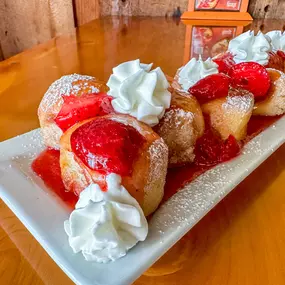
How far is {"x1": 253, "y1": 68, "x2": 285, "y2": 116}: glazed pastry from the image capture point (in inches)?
55.4

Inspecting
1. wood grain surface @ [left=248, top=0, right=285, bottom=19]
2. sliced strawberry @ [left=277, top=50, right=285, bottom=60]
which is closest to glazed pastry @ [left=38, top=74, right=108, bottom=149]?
sliced strawberry @ [left=277, top=50, right=285, bottom=60]

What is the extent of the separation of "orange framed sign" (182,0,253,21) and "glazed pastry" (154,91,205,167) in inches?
79.0

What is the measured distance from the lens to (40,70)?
2059 millimetres

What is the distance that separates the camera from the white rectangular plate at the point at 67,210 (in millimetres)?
766

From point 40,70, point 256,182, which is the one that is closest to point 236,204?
point 256,182

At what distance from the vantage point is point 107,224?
79 centimetres

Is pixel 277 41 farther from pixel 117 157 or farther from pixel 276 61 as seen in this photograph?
pixel 117 157

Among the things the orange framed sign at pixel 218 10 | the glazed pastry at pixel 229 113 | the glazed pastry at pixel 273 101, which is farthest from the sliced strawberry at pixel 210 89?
the orange framed sign at pixel 218 10

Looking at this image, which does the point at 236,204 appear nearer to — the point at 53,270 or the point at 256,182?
the point at 256,182

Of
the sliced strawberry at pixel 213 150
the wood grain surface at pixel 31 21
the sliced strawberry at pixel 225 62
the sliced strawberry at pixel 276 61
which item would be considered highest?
the sliced strawberry at pixel 225 62

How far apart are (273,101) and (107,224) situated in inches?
35.3

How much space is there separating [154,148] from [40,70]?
52.8 inches

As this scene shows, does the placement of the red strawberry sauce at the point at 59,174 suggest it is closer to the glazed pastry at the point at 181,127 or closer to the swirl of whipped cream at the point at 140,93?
the glazed pastry at the point at 181,127

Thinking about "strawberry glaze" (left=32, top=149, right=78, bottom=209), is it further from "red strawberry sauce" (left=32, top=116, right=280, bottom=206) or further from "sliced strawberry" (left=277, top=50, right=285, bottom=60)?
"sliced strawberry" (left=277, top=50, right=285, bottom=60)
